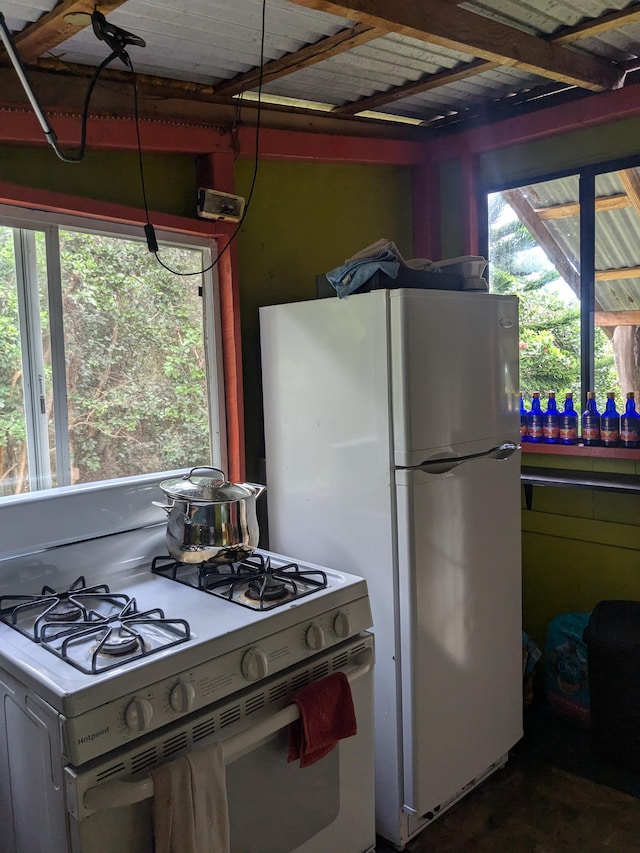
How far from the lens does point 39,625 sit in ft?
5.26

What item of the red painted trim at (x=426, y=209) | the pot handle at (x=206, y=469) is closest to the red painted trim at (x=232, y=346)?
the pot handle at (x=206, y=469)

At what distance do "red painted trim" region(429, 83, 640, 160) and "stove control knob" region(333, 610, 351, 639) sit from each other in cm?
212

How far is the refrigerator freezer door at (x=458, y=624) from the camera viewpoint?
80.3 inches

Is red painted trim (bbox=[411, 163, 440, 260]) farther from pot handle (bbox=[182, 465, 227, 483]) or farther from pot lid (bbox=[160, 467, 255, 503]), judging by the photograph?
pot lid (bbox=[160, 467, 255, 503])

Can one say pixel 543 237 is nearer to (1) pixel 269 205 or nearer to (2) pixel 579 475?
(2) pixel 579 475

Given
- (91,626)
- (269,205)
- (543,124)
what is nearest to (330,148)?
(269,205)

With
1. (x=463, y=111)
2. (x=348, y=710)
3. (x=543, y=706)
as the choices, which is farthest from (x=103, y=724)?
(x=463, y=111)

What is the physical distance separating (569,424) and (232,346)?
1.45 meters

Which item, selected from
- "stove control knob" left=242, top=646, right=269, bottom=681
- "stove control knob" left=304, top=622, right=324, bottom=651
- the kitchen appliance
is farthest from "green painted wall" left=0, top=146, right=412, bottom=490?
"stove control knob" left=242, top=646, right=269, bottom=681

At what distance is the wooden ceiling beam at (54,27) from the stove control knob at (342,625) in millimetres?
1563

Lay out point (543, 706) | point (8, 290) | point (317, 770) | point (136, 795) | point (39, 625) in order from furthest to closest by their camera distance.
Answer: point (543, 706)
point (8, 290)
point (317, 770)
point (39, 625)
point (136, 795)

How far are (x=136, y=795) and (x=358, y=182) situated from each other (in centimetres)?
243

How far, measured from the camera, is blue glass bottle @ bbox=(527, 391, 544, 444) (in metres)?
2.98

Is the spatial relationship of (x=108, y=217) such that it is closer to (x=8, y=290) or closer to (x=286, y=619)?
(x=8, y=290)
